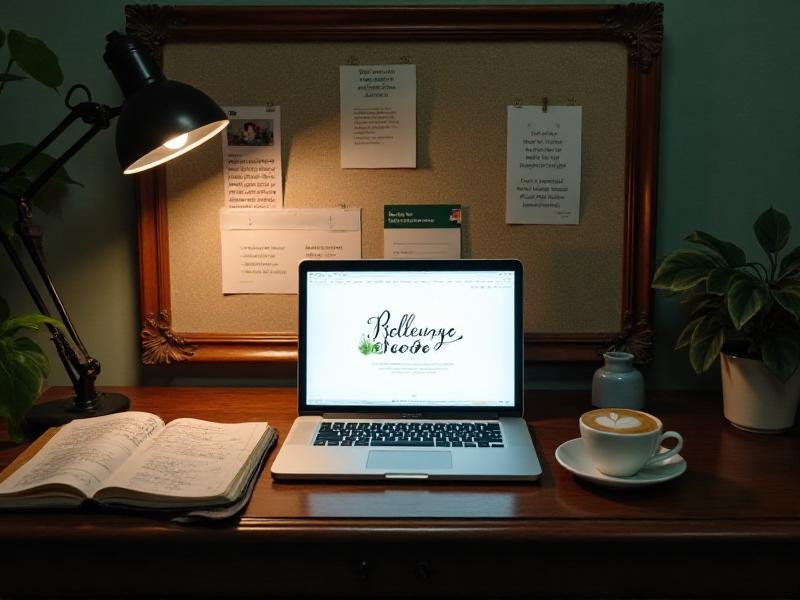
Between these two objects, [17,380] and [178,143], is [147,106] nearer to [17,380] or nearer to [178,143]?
[178,143]

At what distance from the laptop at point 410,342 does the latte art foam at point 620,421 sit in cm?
20

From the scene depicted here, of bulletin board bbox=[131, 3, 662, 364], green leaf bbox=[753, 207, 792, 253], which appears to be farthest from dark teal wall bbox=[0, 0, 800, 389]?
green leaf bbox=[753, 207, 792, 253]

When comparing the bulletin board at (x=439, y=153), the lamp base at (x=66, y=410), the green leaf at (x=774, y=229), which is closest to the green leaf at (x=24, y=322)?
the lamp base at (x=66, y=410)

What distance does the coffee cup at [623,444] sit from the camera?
87 centimetres

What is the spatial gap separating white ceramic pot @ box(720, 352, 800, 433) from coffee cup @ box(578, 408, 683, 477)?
27 cm

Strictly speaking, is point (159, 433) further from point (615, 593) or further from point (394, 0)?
point (394, 0)

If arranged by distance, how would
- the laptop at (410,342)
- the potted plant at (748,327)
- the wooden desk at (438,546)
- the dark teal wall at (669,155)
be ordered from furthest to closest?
the dark teal wall at (669,155) < the laptop at (410,342) < the potted plant at (748,327) < the wooden desk at (438,546)

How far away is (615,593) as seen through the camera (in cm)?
85

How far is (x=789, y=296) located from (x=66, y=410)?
1.17 meters

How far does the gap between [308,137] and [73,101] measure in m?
0.46

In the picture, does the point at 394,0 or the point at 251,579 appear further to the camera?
the point at 394,0

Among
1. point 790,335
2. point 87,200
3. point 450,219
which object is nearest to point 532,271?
point 450,219

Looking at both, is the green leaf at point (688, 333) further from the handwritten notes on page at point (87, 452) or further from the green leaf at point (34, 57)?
the green leaf at point (34, 57)

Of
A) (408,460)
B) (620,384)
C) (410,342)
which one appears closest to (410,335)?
(410,342)
